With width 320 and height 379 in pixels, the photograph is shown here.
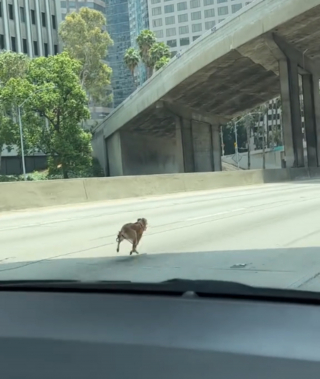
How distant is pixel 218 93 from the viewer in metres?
54.4

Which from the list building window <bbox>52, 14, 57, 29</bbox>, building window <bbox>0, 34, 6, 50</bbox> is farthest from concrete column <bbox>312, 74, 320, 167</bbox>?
building window <bbox>52, 14, 57, 29</bbox>

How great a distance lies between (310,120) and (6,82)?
2812cm

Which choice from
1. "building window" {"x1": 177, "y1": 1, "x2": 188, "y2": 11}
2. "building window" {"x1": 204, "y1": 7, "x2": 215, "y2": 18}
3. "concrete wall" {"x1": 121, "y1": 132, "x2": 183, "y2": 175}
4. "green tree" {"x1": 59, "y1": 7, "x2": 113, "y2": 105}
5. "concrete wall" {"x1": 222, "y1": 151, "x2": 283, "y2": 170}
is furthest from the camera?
"building window" {"x1": 177, "y1": 1, "x2": 188, "y2": 11}

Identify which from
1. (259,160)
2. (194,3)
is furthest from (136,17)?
(259,160)

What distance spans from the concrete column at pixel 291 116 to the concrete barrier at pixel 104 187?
434 inches

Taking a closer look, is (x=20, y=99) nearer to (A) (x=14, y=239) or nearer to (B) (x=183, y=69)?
(B) (x=183, y=69)

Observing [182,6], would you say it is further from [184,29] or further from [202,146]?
[202,146]

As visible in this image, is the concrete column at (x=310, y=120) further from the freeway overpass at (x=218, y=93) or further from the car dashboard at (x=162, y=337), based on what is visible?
the car dashboard at (x=162, y=337)

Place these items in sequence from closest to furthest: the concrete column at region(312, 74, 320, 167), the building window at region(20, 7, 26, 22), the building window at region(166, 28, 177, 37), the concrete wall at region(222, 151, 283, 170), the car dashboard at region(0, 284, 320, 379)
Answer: the car dashboard at region(0, 284, 320, 379) < the concrete column at region(312, 74, 320, 167) < the building window at region(20, 7, 26, 22) < the concrete wall at region(222, 151, 283, 170) < the building window at region(166, 28, 177, 37)

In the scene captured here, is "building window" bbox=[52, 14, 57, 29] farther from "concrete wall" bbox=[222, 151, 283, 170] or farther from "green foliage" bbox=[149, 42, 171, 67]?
"concrete wall" bbox=[222, 151, 283, 170]

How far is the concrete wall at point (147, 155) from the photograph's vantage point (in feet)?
205

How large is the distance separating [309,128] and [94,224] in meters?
39.6

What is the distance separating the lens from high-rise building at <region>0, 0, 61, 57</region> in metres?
75.2

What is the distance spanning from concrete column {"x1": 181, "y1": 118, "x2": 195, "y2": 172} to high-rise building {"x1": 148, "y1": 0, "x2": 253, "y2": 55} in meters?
94.0
